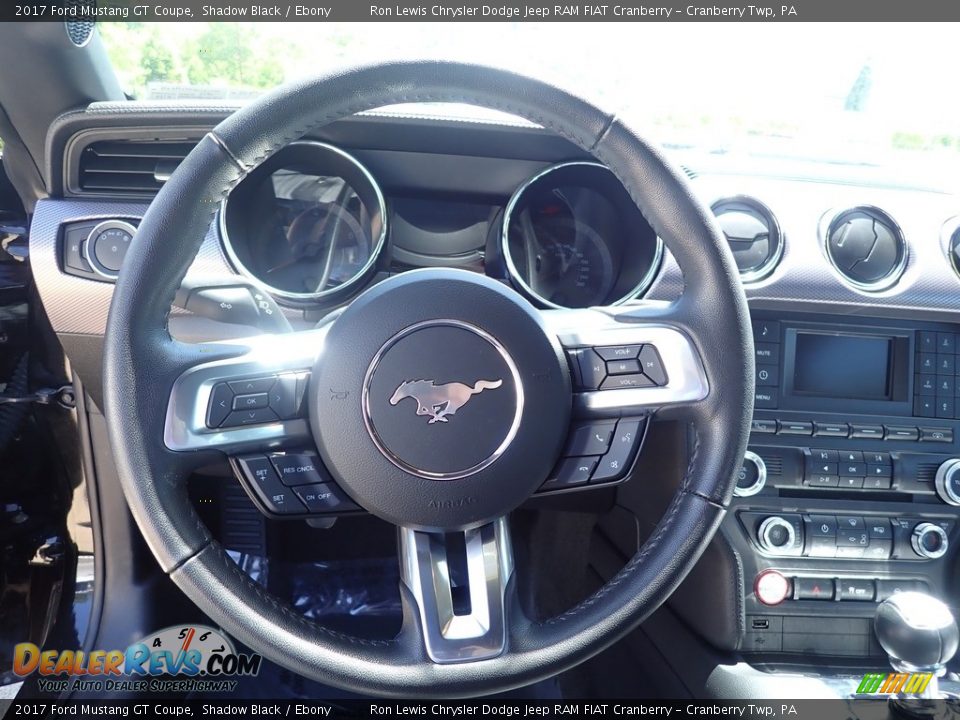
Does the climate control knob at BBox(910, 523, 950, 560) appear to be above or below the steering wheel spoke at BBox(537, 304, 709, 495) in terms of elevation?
below

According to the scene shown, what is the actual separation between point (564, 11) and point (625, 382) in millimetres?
761

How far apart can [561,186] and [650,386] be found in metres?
0.65

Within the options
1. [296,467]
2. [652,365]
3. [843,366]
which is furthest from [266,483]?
[843,366]

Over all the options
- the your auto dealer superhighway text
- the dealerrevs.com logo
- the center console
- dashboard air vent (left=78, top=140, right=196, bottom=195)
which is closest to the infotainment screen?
the center console

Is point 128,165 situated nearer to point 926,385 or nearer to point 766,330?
point 766,330

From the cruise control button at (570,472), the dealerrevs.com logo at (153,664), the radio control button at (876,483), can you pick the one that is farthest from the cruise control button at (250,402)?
the radio control button at (876,483)

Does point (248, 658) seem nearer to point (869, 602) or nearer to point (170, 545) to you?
point (170, 545)

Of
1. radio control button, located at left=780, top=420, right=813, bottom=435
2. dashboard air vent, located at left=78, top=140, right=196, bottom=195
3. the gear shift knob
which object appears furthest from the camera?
radio control button, located at left=780, top=420, right=813, bottom=435

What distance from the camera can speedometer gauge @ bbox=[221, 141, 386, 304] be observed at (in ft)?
4.75

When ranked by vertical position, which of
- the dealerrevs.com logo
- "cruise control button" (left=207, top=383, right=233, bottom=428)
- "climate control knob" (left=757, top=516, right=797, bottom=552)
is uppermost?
"cruise control button" (left=207, top=383, right=233, bottom=428)

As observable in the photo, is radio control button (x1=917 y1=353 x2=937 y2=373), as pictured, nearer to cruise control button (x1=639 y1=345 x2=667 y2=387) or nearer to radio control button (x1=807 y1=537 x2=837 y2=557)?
radio control button (x1=807 y1=537 x2=837 y2=557)

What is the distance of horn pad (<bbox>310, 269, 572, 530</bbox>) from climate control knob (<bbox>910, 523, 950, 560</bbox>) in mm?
979

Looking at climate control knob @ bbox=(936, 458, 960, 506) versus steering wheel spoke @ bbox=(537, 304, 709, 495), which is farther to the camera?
climate control knob @ bbox=(936, 458, 960, 506)

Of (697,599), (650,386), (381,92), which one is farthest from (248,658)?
(381,92)
